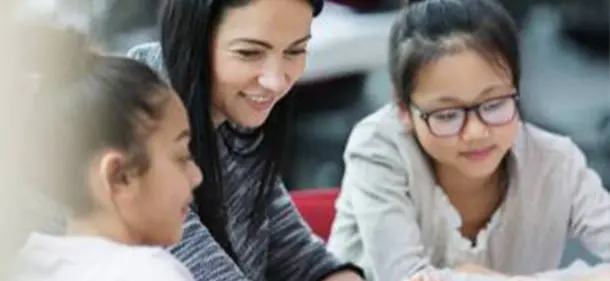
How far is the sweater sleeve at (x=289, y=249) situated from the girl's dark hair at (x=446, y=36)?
4.7 inches

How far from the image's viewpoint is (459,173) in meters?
0.92

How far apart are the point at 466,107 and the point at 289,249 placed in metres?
0.17

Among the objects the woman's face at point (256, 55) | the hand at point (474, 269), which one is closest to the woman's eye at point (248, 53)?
Answer: the woman's face at point (256, 55)

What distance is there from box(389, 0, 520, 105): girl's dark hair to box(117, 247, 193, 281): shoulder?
0.33 meters

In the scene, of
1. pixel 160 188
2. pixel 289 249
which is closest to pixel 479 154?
pixel 289 249

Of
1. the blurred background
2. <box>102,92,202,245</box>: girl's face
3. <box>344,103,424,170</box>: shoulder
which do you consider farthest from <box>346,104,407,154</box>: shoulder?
<box>102,92,202,245</box>: girl's face

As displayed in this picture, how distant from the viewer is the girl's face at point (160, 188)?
617mm

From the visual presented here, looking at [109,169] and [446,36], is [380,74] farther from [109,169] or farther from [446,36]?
[109,169]

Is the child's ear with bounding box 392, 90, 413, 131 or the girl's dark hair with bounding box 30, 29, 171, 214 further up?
the girl's dark hair with bounding box 30, 29, 171, 214

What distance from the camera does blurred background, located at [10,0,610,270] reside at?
1.18 meters

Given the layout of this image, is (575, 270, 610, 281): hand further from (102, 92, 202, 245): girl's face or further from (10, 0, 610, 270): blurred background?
(102, 92, 202, 245): girl's face

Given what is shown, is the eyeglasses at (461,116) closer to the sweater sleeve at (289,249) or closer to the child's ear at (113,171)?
the sweater sleeve at (289,249)


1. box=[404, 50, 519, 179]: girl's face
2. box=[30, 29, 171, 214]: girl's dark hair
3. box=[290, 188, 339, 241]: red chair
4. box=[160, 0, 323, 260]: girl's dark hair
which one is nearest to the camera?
box=[30, 29, 171, 214]: girl's dark hair

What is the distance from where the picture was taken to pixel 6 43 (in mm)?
402
